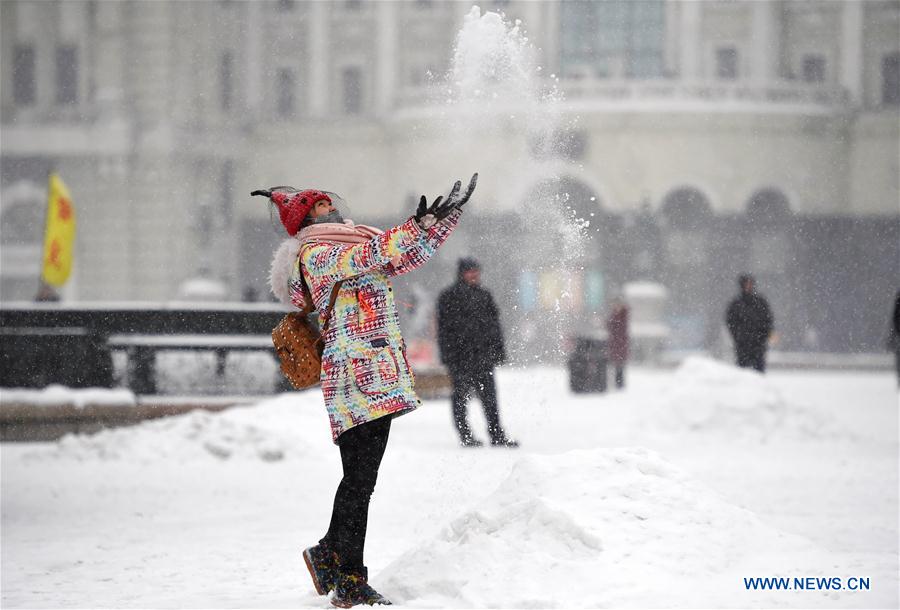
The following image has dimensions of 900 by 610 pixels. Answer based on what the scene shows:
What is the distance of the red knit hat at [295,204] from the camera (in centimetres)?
554

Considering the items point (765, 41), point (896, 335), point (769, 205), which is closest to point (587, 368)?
point (896, 335)

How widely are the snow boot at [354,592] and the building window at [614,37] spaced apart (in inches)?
1551

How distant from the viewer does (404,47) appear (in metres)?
47.8

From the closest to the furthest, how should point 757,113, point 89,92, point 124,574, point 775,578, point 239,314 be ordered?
point 775,578, point 124,574, point 239,314, point 757,113, point 89,92

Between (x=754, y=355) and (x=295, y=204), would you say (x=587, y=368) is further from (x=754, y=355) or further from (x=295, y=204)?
(x=295, y=204)

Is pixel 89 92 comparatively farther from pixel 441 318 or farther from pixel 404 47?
pixel 441 318

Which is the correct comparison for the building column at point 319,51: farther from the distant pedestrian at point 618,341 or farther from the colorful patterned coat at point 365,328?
the colorful patterned coat at point 365,328

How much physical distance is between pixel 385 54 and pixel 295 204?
42.4 metres

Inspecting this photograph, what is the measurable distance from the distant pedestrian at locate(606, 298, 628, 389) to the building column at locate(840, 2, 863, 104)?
23168 mm

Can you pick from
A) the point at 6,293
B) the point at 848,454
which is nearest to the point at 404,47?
the point at 6,293

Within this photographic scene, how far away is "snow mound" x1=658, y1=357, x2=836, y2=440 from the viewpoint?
13305mm

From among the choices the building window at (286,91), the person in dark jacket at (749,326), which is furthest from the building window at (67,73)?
the person in dark jacket at (749,326)

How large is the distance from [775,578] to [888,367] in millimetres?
27763

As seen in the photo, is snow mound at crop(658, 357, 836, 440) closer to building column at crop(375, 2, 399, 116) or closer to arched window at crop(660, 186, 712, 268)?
arched window at crop(660, 186, 712, 268)
